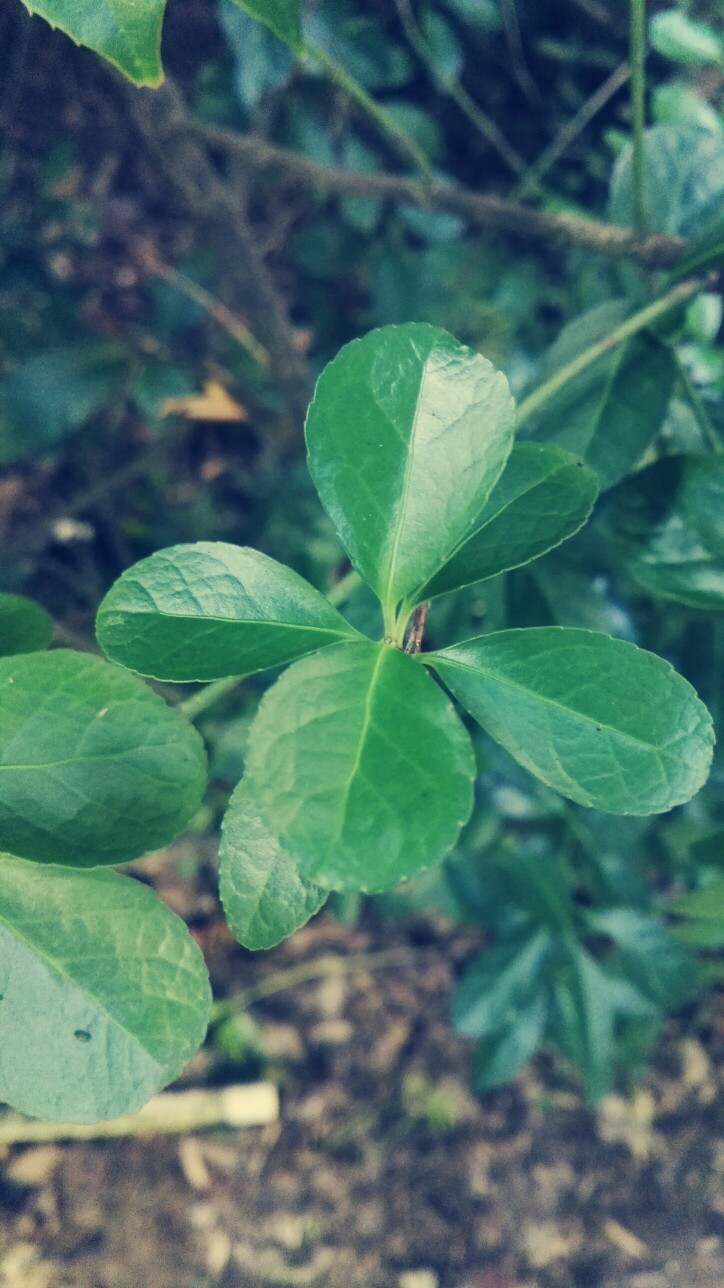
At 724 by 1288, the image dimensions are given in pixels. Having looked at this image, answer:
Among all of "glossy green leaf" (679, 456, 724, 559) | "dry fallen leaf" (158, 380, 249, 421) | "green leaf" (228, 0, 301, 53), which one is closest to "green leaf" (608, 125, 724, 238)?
"glossy green leaf" (679, 456, 724, 559)

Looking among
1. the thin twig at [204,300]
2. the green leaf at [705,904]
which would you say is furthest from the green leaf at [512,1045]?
the thin twig at [204,300]

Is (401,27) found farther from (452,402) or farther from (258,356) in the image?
(452,402)

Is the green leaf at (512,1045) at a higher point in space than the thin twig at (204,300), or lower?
lower

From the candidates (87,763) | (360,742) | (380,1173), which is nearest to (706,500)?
(360,742)

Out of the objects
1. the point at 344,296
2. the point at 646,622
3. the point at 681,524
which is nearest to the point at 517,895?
the point at 646,622

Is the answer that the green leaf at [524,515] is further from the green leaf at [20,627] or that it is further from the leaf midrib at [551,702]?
the green leaf at [20,627]

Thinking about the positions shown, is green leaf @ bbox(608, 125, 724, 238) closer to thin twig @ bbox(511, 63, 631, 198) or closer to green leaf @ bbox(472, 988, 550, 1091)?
thin twig @ bbox(511, 63, 631, 198)
